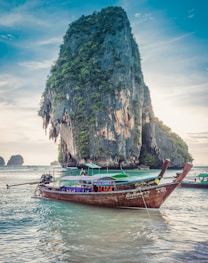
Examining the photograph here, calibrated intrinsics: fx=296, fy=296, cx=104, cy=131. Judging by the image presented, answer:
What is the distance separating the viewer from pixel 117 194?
607 inches

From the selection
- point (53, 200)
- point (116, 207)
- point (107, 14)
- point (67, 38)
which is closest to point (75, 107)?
point (67, 38)

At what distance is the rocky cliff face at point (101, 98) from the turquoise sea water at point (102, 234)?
39286mm

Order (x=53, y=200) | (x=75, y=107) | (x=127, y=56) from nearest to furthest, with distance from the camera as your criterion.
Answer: (x=53, y=200) → (x=75, y=107) → (x=127, y=56)

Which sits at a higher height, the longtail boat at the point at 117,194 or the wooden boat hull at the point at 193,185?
the longtail boat at the point at 117,194

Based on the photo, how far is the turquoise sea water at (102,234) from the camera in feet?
27.2

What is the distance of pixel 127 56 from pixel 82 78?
11.2 m

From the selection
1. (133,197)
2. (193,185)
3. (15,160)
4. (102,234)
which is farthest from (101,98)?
(15,160)

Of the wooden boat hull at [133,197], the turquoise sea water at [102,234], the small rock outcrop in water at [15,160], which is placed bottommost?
the turquoise sea water at [102,234]

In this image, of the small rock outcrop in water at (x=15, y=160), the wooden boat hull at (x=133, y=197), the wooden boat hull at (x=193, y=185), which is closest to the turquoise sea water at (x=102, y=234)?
the wooden boat hull at (x=133, y=197)

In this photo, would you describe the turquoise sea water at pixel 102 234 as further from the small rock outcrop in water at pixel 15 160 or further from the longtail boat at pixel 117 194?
the small rock outcrop in water at pixel 15 160

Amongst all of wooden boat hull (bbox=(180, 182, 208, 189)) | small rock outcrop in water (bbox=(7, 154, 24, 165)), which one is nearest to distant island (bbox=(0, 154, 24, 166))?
small rock outcrop in water (bbox=(7, 154, 24, 165))

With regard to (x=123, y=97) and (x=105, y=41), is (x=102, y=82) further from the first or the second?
(x=105, y=41)

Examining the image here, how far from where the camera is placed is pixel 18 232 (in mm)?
11141

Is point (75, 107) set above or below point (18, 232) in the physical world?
above
